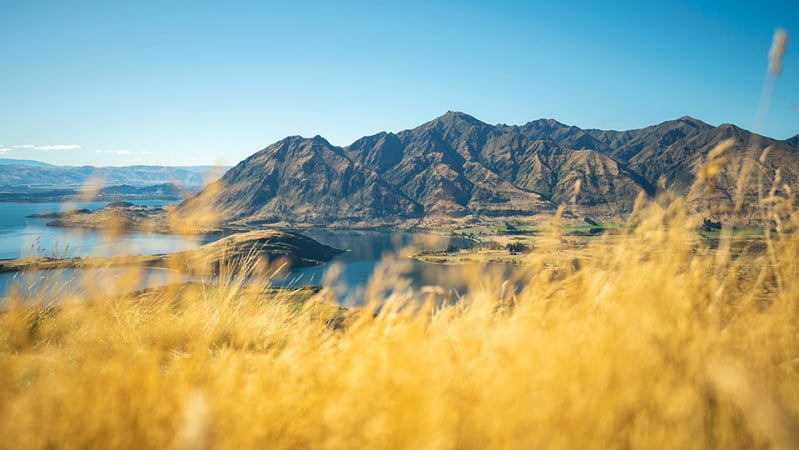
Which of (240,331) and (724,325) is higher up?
(724,325)

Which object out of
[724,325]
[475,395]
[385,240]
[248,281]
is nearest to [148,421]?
[475,395]

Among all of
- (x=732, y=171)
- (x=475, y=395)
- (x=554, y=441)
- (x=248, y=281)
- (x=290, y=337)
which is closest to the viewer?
(x=554, y=441)

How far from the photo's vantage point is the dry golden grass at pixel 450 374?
63.6 inches

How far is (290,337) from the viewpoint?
3.30 m

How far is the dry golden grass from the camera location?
5.30ft

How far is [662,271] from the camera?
2.97 m

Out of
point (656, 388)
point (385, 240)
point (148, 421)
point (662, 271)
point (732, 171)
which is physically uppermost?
point (732, 171)

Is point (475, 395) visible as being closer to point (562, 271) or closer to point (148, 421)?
point (148, 421)

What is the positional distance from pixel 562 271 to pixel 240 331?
2938 millimetres

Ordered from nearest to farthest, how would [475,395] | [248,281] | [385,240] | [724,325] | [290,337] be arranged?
[475,395], [724,325], [290,337], [248,281], [385,240]

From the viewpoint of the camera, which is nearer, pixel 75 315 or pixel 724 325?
pixel 724 325

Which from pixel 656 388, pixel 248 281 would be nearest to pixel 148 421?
pixel 656 388

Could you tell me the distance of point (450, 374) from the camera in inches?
78.5

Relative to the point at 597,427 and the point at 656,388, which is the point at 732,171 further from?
the point at 597,427
